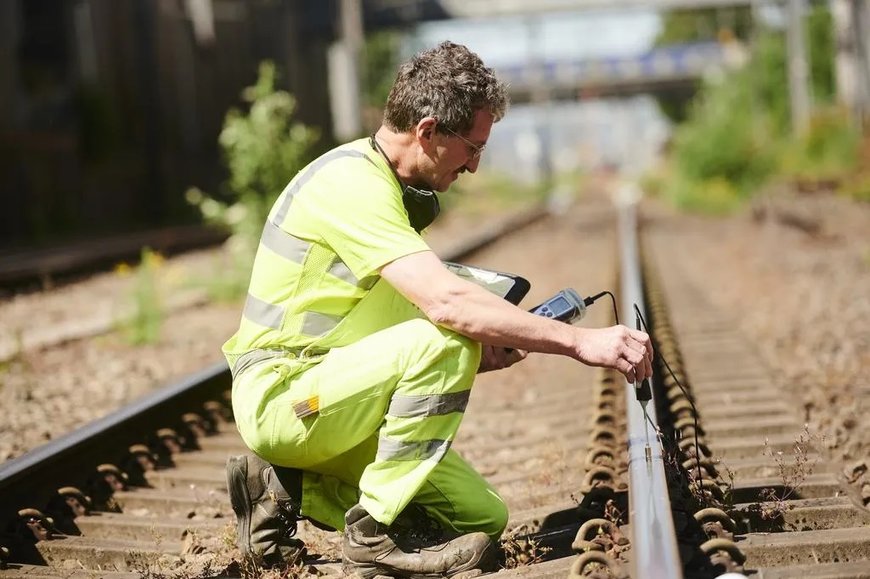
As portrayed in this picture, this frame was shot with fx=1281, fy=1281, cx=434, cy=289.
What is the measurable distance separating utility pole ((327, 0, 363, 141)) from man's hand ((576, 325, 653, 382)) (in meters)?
23.0

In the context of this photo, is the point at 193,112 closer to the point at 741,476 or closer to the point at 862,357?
the point at 862,357

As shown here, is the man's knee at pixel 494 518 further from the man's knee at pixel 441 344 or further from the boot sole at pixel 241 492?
the boot sole at pixel 241 492

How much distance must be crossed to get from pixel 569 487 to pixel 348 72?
27300mm

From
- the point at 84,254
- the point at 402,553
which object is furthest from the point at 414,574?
the point at 84,254

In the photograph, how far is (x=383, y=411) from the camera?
3.38m

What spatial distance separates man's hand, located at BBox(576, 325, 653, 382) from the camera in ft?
10.7

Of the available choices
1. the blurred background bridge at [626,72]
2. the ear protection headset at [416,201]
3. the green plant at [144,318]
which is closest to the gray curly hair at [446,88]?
the ear protection headset at [416,201]

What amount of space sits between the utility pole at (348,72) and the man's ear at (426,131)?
2277 centimetres

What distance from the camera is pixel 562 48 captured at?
82812 mm

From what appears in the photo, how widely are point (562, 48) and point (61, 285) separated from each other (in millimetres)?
72082

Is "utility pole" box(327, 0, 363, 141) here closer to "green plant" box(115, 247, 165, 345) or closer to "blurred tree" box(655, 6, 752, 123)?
"green plant" box(115, 247, 165, 345)

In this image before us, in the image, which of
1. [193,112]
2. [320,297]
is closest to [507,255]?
[320,297]

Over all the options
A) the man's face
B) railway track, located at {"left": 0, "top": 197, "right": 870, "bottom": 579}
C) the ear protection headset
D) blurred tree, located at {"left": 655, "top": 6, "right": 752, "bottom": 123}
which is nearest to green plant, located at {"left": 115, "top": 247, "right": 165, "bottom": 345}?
railway track, located at {"left": 0, "top": 197, "right": 870, "bottom": 579}

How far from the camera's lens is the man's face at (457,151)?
11.2 feet
